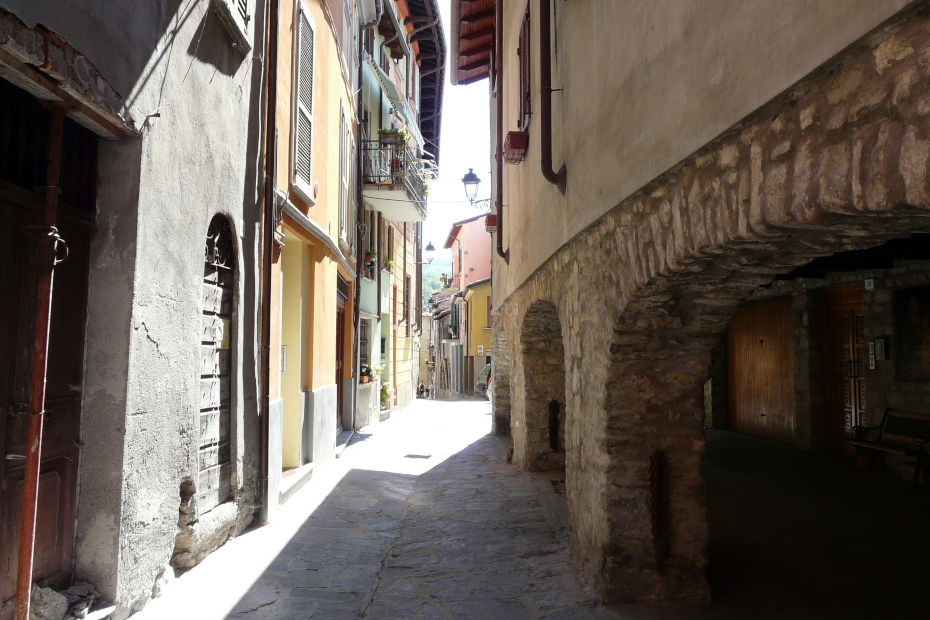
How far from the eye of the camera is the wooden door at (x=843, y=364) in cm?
884

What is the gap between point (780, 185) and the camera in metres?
2.05

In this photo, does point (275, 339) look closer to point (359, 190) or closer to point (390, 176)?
point (359, 190)

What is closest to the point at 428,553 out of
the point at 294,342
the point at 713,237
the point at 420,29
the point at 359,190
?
the point at 294,342

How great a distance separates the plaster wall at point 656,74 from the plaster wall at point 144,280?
2.74 m

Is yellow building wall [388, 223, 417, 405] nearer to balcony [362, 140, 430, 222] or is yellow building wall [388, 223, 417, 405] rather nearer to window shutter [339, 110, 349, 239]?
balcony [362, 140, 430, 222]

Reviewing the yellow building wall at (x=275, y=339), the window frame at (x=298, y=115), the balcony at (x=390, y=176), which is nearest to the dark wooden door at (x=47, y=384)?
the yellow building wall at (x=275, y=339)

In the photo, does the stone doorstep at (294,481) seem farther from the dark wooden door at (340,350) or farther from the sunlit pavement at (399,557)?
the dark wooden door at (340,350)

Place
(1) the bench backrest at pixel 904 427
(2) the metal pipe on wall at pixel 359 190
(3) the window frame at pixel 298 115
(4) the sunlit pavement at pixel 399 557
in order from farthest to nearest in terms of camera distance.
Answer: (2) the metal pipe on wall at pixel 359 190 → (1) the bench backrest at pixel 904 427 → (3) the window frame at pixel 298 115 → (4) the sunlit pavement at pixel 399 557

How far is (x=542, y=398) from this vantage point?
839 centimetres

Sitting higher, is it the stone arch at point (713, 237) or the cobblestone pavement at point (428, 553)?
the stone arch at point (713, 237)

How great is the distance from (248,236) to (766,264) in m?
4.18

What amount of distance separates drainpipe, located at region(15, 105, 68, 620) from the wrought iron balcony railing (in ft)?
34.8

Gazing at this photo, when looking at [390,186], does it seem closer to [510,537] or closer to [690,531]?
[510,537]

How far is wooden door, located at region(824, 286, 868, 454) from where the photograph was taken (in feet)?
29.0
